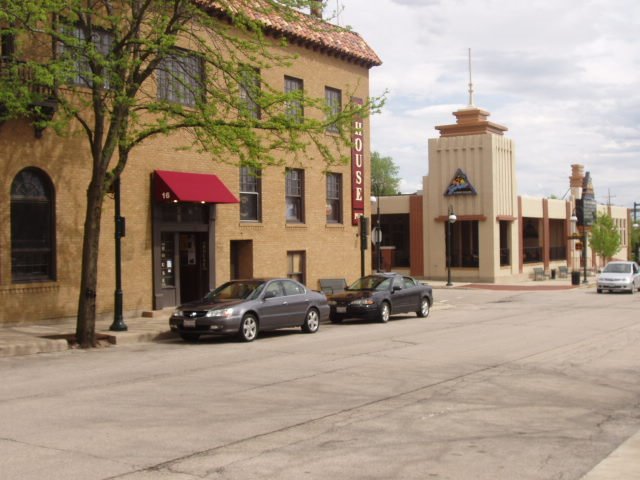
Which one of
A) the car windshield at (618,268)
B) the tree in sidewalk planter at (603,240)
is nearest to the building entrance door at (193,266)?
the car windshield at (618,268)

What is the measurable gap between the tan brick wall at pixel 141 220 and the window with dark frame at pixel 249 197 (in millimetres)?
267

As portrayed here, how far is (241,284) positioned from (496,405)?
9965mm

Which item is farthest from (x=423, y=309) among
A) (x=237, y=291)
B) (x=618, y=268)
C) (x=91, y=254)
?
(x=618, y=268)

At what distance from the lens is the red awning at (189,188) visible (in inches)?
902

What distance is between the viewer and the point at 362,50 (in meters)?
32.1

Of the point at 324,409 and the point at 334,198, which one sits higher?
the point at 334,198

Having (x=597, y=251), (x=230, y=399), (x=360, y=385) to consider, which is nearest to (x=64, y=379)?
(x=230, y=399)

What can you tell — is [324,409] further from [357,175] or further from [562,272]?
[562,272]

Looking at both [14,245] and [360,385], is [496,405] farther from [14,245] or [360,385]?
[14,245]

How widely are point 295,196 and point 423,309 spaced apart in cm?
642

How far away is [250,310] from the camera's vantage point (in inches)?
713

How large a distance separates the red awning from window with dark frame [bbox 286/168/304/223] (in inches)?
160

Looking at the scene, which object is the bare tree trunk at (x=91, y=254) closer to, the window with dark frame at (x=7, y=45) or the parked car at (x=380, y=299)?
the window with dark frame at (x=7, y=45)

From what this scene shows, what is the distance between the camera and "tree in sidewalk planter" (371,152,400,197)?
103688mm
